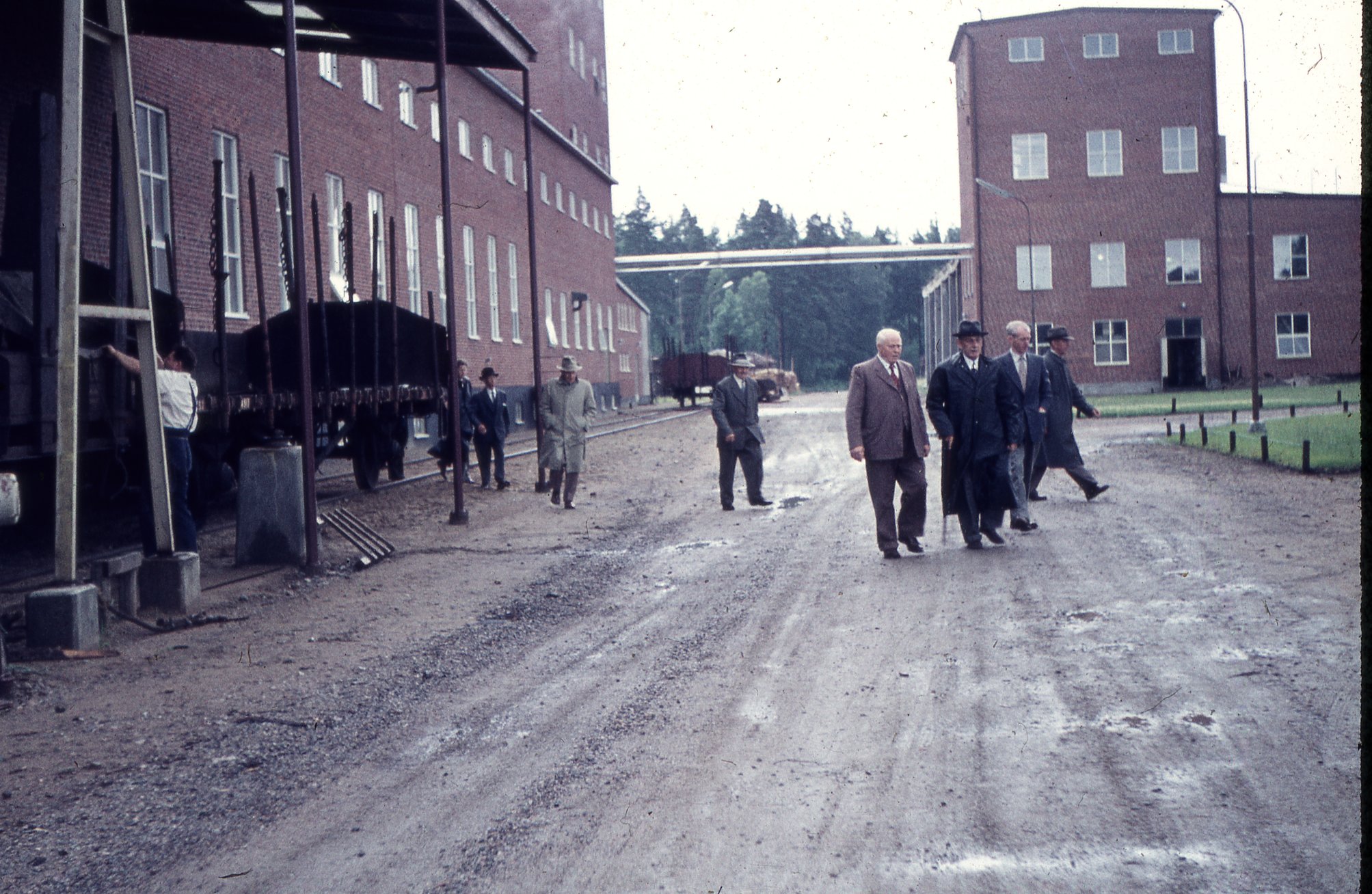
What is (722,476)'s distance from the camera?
1505 centimetres

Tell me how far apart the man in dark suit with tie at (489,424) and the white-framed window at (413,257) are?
Result: 1158 cm

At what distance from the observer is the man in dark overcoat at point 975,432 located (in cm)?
1094

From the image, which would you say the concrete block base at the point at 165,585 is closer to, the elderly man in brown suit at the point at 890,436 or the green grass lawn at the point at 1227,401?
the elderly man in brown suit at the point at 890,436

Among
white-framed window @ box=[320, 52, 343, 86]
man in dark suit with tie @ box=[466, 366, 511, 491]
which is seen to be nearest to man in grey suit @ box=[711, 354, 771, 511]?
man in dark suit with tie @ box=[466, 366, 511, 491]

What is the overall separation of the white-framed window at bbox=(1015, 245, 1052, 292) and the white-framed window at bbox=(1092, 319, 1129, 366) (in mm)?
2778

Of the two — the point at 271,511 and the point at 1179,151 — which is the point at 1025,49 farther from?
the point at 271,511

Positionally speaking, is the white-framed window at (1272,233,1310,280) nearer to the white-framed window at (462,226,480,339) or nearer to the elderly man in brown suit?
the white-framed window at (462,226,480,339)

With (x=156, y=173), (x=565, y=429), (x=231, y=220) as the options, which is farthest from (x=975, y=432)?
(x=231, y=220)

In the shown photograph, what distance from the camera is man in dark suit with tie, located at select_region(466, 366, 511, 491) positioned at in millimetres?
18219

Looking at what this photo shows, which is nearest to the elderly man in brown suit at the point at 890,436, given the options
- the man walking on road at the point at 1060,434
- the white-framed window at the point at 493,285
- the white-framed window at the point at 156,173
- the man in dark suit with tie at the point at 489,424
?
the man walking on road at the point at 1060,434

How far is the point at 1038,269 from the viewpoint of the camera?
5272cm

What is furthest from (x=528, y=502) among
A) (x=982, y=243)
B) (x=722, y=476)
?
(x=982, y=243)

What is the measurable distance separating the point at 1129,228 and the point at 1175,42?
7.20 metres

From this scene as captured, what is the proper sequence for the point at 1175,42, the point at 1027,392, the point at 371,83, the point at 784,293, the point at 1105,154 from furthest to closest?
the point at 784,293
the point at 1105,154
the point at 1175,42
the point at 371,83
the point at 1027,392
